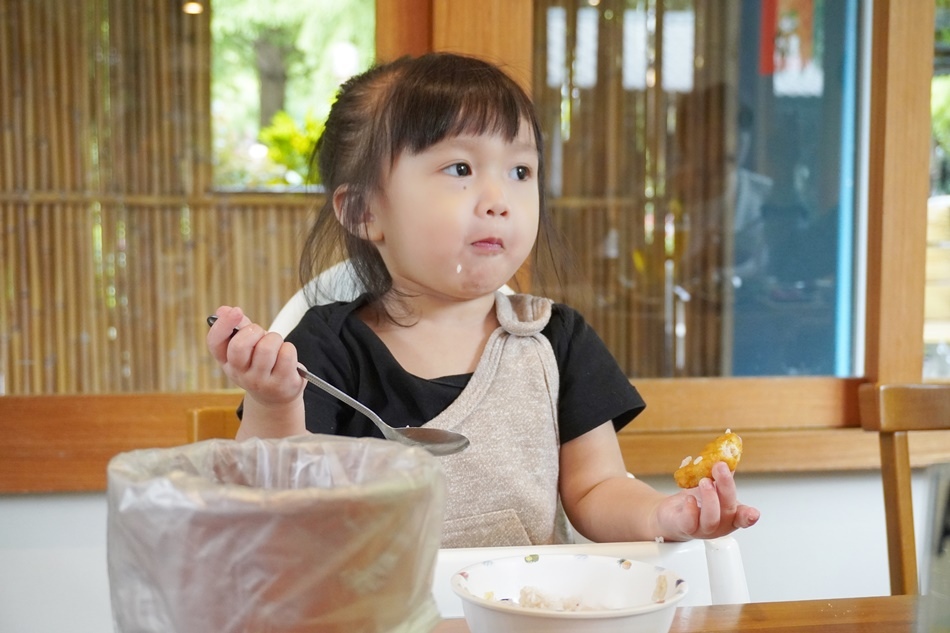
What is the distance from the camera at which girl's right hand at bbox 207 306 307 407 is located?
638 mm

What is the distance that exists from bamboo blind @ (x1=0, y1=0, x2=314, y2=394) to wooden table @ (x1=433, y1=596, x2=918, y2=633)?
4.44 feet

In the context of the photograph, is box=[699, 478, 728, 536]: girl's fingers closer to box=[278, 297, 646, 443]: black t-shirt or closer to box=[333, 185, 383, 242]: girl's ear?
box=[278, 297, 646, 443]: black t-shirt

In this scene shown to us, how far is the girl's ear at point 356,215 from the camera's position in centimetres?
109

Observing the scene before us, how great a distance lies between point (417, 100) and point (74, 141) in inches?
41.4

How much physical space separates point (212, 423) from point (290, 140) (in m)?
0.95

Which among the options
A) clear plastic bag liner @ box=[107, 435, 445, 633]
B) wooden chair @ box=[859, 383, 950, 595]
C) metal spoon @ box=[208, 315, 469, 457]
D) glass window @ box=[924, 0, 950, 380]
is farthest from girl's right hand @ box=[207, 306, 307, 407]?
glass window @ box=[924, 0, 950, 380]

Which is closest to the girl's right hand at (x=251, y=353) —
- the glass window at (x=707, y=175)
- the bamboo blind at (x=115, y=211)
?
the bamboo blind at (x=115, y=211)

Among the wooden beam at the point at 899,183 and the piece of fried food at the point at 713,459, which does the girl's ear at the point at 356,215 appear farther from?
the wooden beam at the point at 899,183

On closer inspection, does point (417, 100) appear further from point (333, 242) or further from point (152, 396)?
point (152, 396)

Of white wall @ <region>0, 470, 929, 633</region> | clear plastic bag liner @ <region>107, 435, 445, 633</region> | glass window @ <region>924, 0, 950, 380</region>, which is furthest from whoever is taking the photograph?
glass window @ <region>924, 0, 950, 380</region>

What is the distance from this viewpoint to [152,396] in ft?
5.46

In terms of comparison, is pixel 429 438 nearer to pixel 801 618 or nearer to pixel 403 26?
pixel 801 618

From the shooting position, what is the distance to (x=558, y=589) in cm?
60

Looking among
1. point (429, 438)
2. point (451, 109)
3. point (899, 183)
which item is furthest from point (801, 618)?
point (899, 183)
